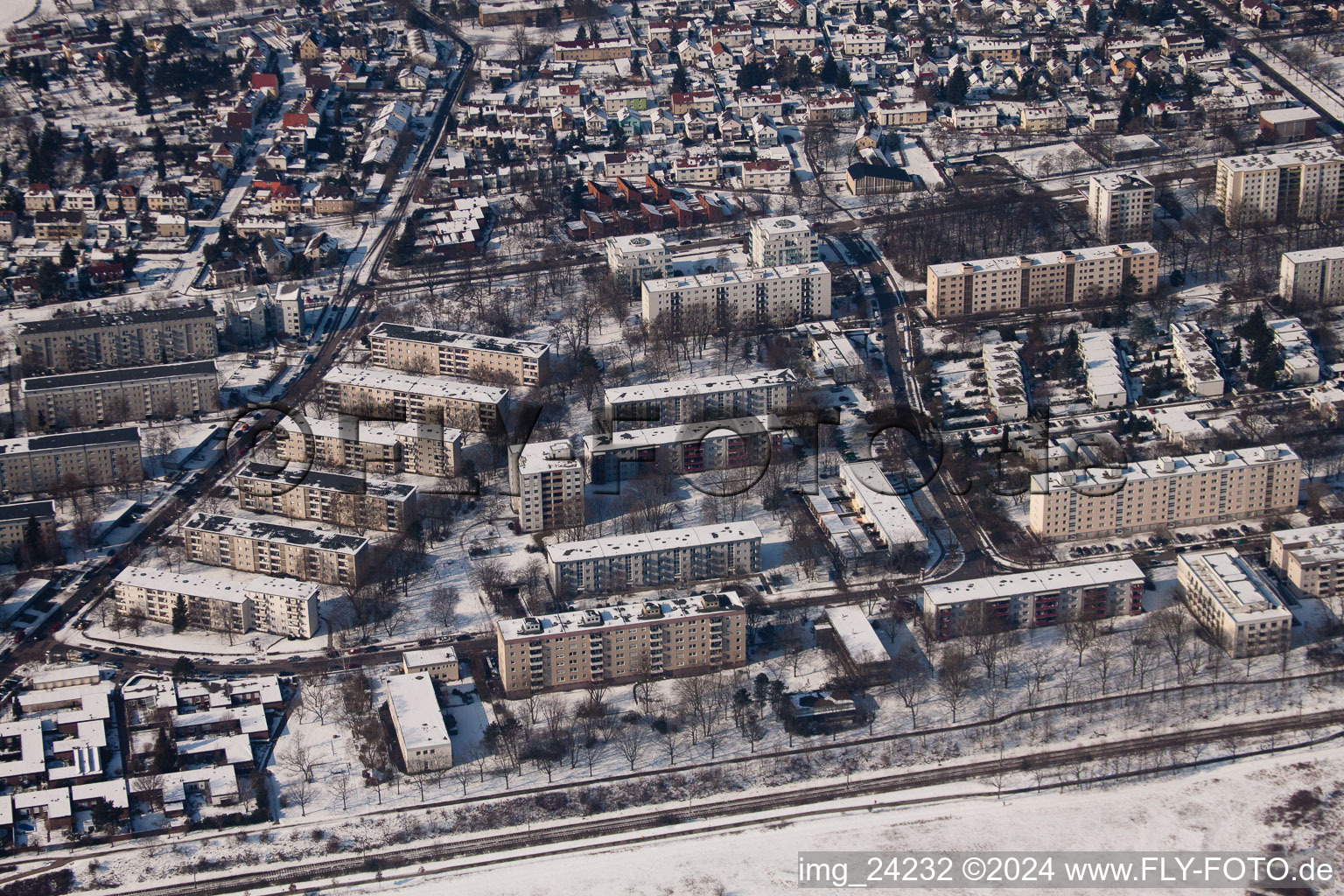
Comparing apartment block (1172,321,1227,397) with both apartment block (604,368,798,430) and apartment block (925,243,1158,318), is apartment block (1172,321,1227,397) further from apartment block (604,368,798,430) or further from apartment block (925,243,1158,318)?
apartment block (604,368,798,430)

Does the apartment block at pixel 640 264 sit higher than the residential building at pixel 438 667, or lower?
higher

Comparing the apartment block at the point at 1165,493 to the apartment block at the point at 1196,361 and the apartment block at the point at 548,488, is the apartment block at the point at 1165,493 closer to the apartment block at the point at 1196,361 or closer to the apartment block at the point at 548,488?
the apartment block at the point at 1196,361

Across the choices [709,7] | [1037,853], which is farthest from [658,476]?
[709,7]

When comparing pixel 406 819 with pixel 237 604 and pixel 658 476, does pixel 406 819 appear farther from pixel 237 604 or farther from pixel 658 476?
pixel 658 476

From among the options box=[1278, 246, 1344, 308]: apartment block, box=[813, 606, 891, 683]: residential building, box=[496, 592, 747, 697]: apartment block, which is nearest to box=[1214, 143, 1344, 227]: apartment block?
box=[1278, 246, 1344, 308]: apartment block

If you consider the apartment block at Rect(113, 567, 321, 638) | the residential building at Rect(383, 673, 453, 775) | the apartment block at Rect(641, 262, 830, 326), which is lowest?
the residential building at Rect(383, 673, 453, 775)

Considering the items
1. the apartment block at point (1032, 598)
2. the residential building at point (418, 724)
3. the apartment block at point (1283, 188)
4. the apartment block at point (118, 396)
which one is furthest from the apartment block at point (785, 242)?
the residential building at point (418, 724)
